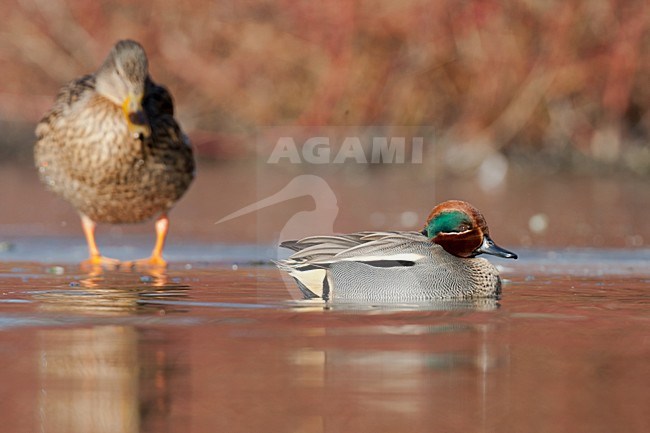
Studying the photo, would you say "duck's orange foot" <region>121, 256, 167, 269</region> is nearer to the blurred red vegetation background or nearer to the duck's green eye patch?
the duck's green eye patch

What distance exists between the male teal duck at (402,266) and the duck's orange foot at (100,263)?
1635 millimetres

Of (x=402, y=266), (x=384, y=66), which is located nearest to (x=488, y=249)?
(x=402, y=266)

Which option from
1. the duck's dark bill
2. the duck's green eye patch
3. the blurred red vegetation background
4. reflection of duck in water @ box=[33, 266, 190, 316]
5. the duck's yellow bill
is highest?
the blurred red vegetation background

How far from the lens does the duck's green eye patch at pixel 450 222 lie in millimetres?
6168

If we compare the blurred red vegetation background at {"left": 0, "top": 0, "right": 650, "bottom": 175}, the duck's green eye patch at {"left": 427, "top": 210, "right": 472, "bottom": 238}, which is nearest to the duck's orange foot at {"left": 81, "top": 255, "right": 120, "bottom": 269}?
the duck's green eye patch at {"left": 427, "top": 210, "right": 472, "bottom": 238}

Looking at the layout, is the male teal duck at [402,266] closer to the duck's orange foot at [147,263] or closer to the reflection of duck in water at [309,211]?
the duck's orange foot at [147,263]

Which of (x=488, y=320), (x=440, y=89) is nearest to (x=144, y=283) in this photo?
(x=488, y=320)

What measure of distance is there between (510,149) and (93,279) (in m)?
9.19

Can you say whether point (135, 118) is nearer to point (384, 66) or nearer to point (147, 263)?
point (147, 263)

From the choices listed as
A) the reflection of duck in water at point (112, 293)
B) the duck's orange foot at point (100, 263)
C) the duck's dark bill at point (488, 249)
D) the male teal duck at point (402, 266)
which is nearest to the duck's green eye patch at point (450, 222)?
the male teal duck at point (402, 266)

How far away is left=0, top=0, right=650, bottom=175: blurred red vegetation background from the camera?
46.6ft

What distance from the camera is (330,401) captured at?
3826 millimetres

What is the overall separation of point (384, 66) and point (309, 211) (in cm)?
428

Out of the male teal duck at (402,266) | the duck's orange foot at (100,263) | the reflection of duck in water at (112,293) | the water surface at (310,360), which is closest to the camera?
the water surface at (310,360)
